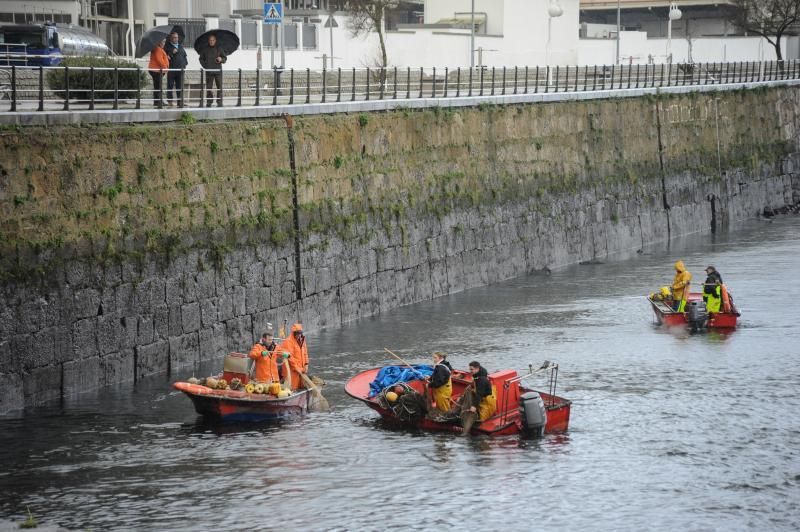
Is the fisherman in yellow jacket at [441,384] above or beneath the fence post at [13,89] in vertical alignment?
beneath

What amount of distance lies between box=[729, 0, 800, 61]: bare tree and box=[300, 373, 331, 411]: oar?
62.8 meters

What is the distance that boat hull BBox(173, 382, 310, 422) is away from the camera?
24141mm

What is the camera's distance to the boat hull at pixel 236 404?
79.2ft

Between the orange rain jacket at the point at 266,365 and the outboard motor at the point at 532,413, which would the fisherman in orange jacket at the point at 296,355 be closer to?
the orange rain jacket at the point at 266,365

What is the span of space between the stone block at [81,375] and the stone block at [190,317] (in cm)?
280

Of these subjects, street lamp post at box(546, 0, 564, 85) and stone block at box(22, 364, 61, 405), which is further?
street lamp post at box(546, 0, 564, 85)

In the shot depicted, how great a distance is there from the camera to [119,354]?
26547mm

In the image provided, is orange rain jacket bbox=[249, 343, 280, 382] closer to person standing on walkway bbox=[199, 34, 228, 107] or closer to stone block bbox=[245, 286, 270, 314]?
stone block bbox=[245, 286, 270, 314]

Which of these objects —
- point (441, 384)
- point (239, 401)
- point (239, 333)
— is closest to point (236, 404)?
point (239, 401)

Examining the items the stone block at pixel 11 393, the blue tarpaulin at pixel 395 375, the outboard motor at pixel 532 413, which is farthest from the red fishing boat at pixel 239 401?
the outboard motor at pixel 532 413

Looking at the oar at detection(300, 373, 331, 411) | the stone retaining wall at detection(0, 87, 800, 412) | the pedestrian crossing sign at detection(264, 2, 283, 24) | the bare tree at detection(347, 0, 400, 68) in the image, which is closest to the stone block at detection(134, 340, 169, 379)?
the stone retaining wall at detection(0, 87, 800, 412)

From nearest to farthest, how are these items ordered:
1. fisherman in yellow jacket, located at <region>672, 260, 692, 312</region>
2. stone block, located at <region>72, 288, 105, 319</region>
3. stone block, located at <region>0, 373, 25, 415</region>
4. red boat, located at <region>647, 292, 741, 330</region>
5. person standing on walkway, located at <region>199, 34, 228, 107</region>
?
stone block, located at <region>0, 373, 25, 415</region> < stone block, located at <region>72, 288, 105, 319</region> < person standing on walkway, located at <region>199, 34, 228, 107</region> < red boat, located at <region>647, 292, 741, 330</region> < fisherman in yellow jacket, located at <region>672, 260, 692, 312</region>

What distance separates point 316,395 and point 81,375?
→ 4326mm

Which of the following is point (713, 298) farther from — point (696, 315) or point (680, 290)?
point (680, 290)
